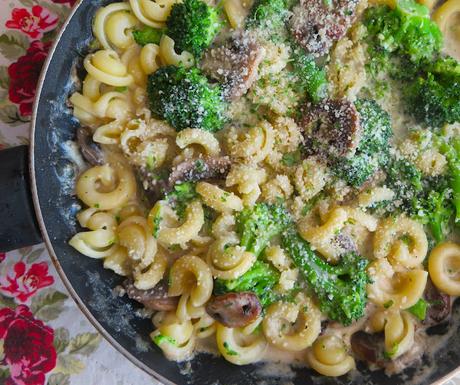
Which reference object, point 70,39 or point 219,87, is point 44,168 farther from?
point 219,87

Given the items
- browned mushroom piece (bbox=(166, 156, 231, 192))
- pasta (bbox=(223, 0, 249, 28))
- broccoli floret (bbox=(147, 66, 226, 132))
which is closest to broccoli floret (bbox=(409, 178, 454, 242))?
browned mushroom piece (bbox=(166, 156, 231, 192))

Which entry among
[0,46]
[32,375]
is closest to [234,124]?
[0,46]

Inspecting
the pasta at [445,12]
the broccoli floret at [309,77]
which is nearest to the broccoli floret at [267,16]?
the broccoli floret at [309,77]

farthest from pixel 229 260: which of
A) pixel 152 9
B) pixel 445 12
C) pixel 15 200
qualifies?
pixel 445 12

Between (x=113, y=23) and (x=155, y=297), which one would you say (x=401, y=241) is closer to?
(x=155, y=297)

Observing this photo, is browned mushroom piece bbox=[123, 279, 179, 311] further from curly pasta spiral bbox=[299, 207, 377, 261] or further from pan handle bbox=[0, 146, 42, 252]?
curly pasta spiral bbox=[299, 207, 377, 261]

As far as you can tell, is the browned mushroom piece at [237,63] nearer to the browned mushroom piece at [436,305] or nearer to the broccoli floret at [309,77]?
the broccoli floret at [309,77]
